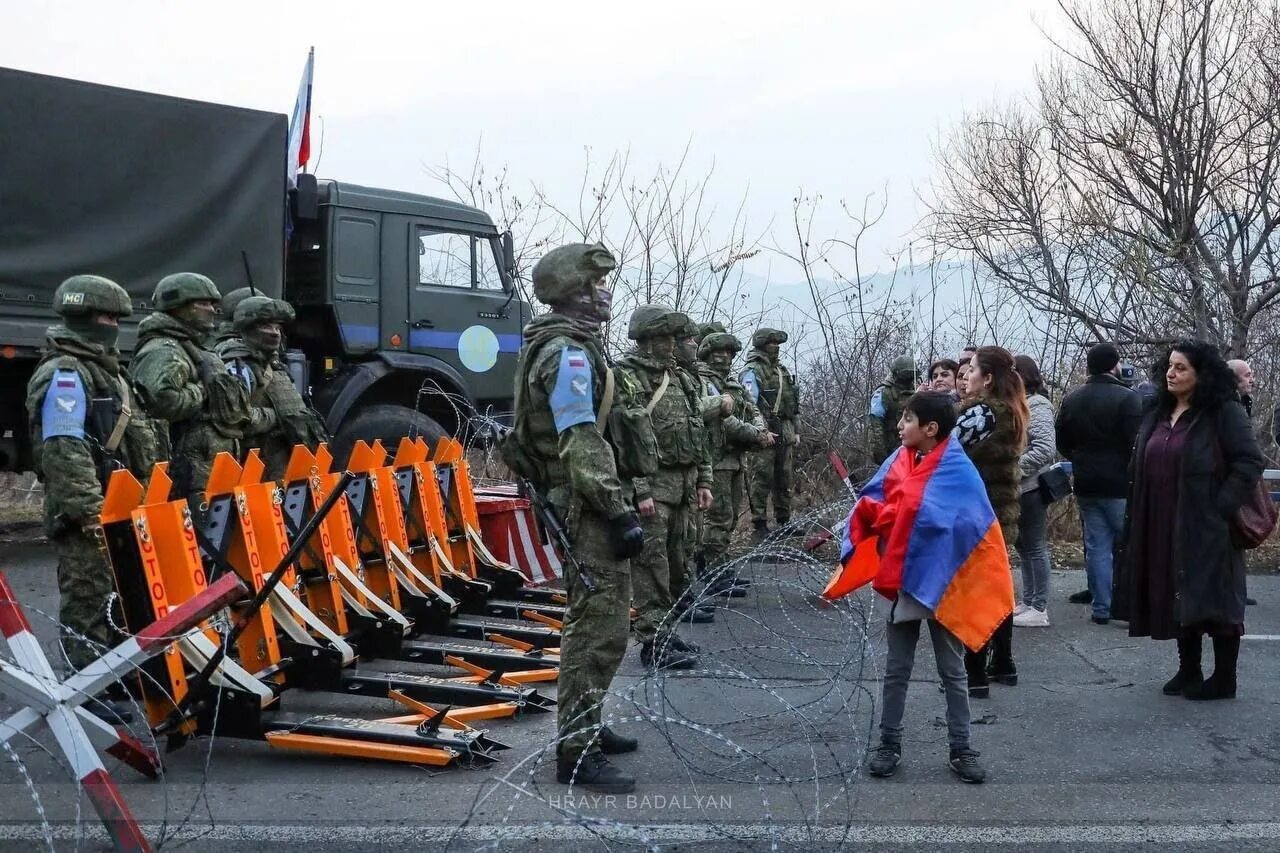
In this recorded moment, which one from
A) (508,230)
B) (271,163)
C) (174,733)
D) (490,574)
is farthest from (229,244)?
(174,733)

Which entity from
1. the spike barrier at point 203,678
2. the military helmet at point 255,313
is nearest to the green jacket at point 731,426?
the military helmet at point 255,313

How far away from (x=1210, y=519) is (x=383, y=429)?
22.2ft

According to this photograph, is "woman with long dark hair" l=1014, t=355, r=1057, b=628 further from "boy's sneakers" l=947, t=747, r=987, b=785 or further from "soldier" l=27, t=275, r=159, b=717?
"soldier" l=27, t=275, r=159, b=717

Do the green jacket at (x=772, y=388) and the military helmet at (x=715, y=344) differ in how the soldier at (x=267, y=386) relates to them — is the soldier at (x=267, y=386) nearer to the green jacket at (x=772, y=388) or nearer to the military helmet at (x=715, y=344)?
the military helmet at (x=715, y=344)

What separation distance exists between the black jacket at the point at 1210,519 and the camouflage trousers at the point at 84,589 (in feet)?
16.8

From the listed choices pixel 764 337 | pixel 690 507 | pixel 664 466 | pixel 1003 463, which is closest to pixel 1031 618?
pixel 1003 463

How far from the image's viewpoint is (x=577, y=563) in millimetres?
4621

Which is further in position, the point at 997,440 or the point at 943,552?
the point at 997,440

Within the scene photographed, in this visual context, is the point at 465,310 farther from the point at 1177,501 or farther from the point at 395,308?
the point at 1177,501

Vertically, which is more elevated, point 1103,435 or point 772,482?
point 1103,435

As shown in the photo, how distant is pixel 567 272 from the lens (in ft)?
15.7

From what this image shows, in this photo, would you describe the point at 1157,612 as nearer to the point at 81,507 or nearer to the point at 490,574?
the point at 490,574

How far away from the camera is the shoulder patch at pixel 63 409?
5.48 metres

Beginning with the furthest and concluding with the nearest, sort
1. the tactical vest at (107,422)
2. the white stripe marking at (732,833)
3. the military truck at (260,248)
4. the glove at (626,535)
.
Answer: the military truck at (260,248), the tactical vest at (107,422), the glove at (626,535), the white stripe marking at (732,833)
